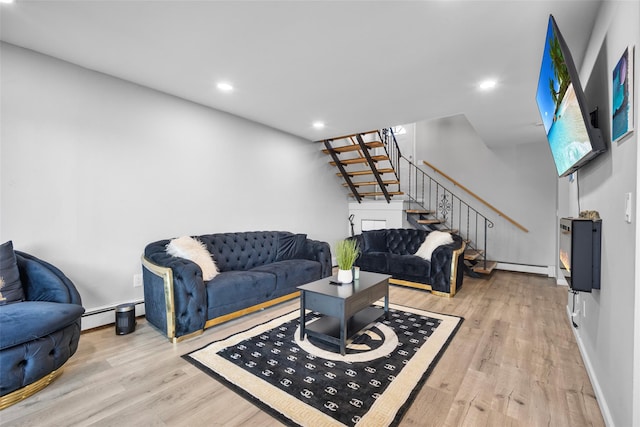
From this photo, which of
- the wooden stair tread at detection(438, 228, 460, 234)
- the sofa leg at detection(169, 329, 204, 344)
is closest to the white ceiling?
the sofa leg at detection(169, 329, 204, 344)

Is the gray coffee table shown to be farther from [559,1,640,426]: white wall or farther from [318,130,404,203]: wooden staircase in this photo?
[318,130,404,203]: wooden staircase

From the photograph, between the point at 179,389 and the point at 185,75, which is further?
the point at 185,75

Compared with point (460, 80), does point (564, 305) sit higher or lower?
lower

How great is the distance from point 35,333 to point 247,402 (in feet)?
4.55

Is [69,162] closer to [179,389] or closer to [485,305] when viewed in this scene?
[179,389]

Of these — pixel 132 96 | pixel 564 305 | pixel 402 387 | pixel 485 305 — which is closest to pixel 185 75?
pixel 132 96

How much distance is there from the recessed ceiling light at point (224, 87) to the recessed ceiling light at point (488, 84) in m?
2.64

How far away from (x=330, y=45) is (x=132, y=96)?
225 centimetres

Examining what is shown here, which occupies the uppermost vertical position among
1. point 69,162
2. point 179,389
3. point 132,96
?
point 132,96

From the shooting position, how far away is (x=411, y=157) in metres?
6.80

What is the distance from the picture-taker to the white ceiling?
6.23 ft

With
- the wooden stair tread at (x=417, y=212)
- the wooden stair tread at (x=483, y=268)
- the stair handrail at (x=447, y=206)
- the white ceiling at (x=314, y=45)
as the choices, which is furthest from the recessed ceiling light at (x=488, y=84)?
the stair handrail at (x=447, y=206)

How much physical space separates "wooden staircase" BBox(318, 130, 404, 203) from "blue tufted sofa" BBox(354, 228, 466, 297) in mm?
1036

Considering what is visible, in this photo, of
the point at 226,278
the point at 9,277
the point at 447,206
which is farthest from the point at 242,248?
the point at 447,206
